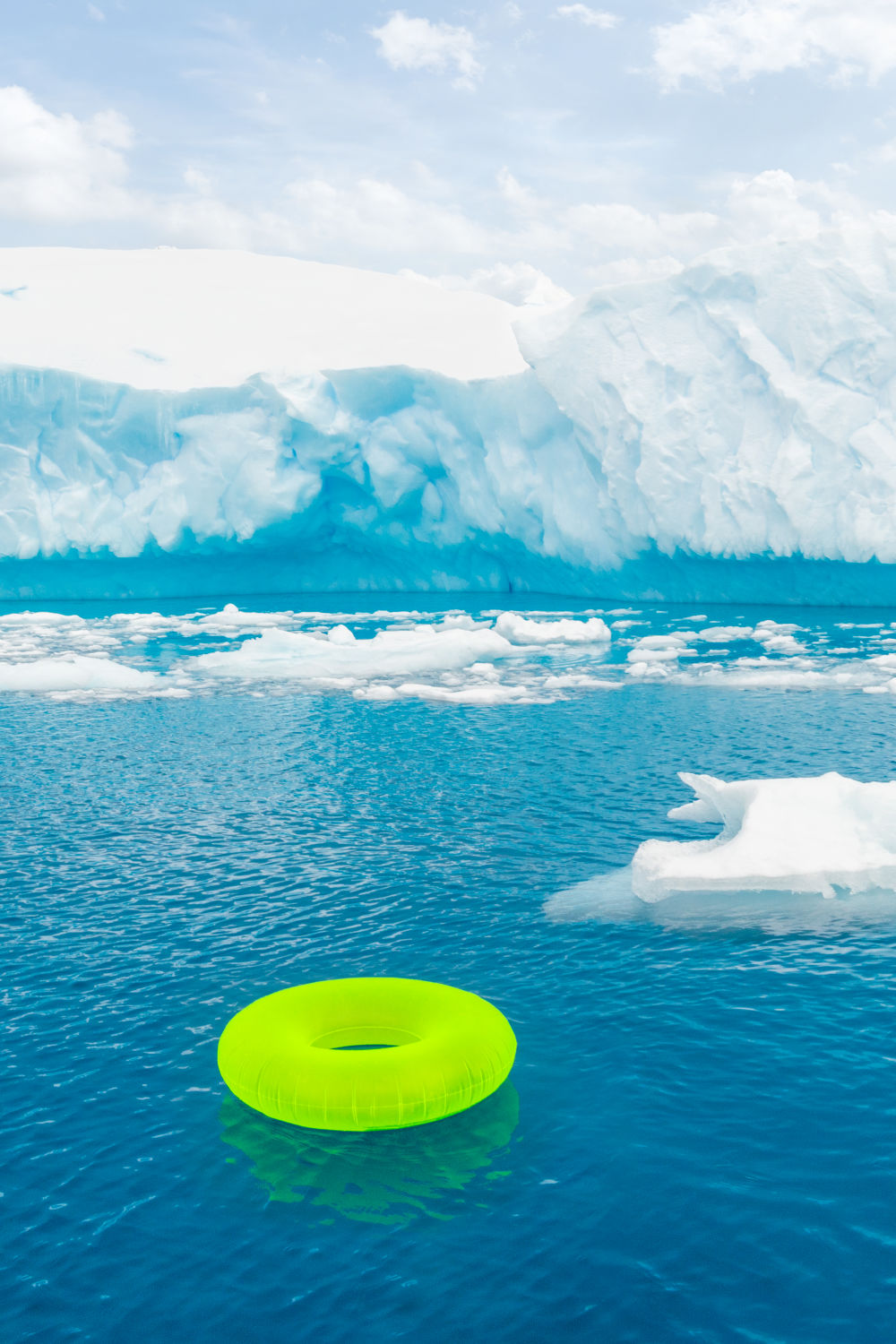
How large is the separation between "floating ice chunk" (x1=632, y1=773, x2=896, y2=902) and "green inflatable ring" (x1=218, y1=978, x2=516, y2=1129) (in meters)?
3.06

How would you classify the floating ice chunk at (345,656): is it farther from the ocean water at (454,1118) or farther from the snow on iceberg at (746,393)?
the snow on iceberg at (746,393)

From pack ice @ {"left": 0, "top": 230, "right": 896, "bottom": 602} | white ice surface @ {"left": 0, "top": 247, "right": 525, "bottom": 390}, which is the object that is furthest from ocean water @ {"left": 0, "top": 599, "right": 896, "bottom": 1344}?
white ice surface @ {"left": 0, "top": 247, "right": 525, "bottom": 390}

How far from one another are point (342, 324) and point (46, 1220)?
3474cm

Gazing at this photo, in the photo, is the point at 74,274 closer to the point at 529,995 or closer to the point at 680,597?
the point at 680,597

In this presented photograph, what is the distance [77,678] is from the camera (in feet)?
70.9

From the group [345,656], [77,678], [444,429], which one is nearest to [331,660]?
[345,656]

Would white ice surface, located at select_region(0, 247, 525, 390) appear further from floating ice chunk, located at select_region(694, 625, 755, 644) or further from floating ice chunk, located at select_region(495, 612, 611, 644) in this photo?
floating ice chunk, located at select_region(694, 625, 755, 644)

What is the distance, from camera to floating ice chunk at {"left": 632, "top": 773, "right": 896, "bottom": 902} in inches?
379

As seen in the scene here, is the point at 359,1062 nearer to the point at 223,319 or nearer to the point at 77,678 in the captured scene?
the point at 77,678

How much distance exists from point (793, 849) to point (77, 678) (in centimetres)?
1550

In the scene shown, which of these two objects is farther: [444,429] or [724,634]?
[444,429]

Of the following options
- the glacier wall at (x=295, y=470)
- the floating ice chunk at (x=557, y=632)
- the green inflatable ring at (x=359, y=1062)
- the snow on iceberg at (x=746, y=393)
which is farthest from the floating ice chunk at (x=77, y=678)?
the green inflatable ring at (x=359, y=1062)

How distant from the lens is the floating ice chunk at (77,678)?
21500 mm

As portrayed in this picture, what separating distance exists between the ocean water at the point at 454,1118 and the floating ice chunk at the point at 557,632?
430 inches
